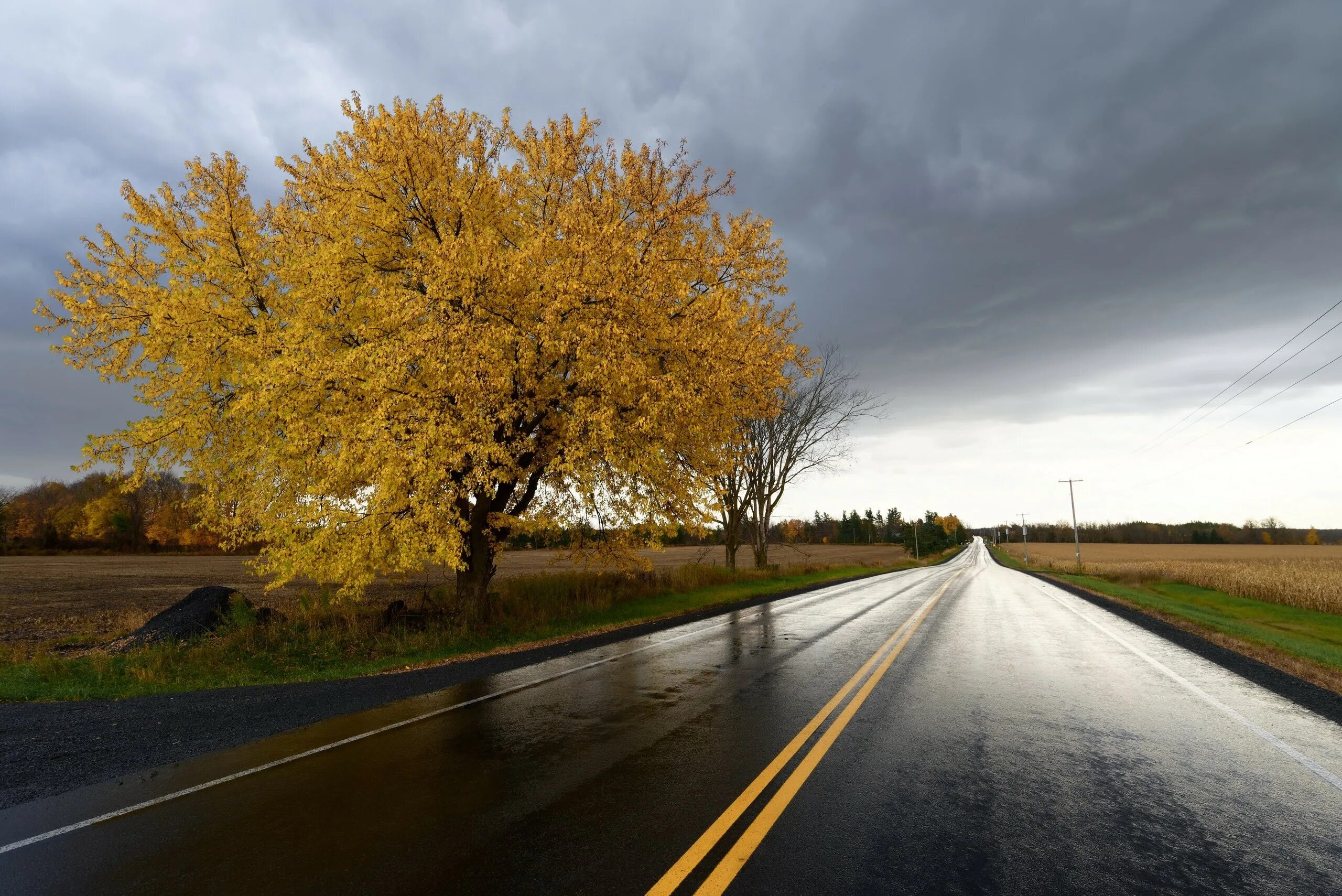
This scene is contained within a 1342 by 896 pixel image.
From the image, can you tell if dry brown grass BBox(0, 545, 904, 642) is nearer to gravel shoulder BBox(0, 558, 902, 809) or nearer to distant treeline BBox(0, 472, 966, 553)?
gravel shoulder BBox(0, 558, 902, 809)

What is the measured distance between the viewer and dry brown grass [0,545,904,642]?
55.0 ft

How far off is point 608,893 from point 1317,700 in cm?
914

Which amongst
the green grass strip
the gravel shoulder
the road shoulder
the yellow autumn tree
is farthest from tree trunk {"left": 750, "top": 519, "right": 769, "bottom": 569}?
the gravel shoulder

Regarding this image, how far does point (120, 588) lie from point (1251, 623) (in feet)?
146

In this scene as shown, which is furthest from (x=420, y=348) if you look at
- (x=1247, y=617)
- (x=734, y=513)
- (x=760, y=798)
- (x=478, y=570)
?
A: (x=1247, y=617)

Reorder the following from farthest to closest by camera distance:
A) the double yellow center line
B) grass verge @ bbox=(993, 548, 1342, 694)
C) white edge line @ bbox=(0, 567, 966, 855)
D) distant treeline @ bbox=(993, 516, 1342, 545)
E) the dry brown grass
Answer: distant treeline @ bbox=(993, 516, 1342, 545) < the dry brown grass < grass verge @ bbox=(993, 548, 1342, 694) < white edge line @ bbox=(0, 567, 966, 855) < the double yellow center line

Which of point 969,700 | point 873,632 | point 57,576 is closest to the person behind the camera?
point 969,700

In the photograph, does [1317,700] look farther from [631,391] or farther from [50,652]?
[50,652]

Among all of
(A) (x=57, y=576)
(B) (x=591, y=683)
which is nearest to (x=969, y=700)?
(B) (x=591, y=683)

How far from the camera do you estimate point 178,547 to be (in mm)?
80312

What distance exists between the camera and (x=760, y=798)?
179 inches

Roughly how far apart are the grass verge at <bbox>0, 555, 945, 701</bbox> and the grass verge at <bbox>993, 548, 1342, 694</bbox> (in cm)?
1222

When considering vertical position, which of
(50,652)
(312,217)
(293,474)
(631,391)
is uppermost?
(312,217)

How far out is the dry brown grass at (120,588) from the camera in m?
16.8
